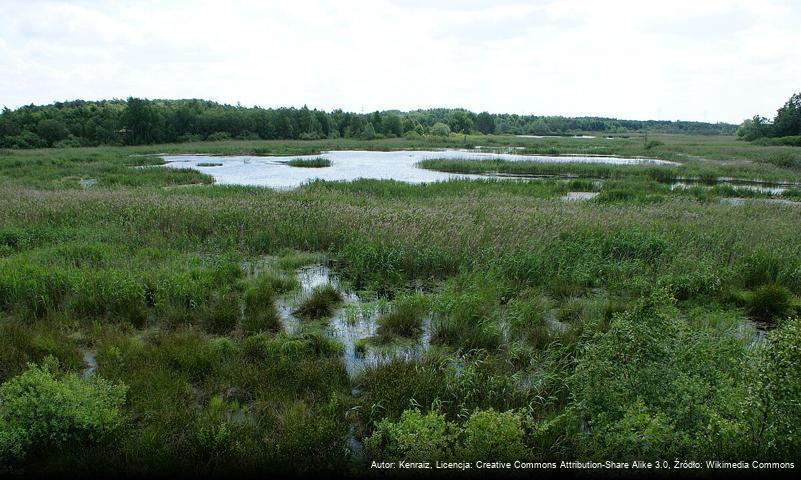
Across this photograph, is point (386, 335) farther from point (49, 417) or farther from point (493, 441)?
point (49, 417)

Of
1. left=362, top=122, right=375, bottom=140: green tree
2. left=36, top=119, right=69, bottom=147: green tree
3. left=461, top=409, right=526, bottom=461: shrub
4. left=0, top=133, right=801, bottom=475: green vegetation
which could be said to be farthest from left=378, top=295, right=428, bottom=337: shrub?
left=362, top=122, right=375, bottom=140: green tree

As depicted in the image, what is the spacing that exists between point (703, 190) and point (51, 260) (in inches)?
1148

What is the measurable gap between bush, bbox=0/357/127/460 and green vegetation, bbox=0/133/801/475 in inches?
0.9

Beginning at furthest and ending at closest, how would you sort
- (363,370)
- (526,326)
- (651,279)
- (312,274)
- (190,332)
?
(312,274), (651,279), (526,326), (190,332), (363,370)

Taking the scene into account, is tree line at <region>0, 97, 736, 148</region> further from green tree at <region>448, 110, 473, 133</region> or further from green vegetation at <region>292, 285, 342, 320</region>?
green vegetation at <region>292, 285, 342, 320</region>

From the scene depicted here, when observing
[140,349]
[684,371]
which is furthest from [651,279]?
[140,349]

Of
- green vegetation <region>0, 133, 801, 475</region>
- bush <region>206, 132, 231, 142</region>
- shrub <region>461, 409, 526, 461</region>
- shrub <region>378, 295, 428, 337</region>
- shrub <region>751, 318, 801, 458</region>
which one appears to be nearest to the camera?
shrub <region>751, 318, 801, 458</region>

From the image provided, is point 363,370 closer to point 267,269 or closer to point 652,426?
point 652,426

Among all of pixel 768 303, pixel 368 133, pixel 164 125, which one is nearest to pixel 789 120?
pixel 368 133

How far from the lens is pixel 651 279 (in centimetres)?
1055

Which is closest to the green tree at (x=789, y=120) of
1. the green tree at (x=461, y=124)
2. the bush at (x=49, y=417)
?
the green tree at (x=461, y=124)

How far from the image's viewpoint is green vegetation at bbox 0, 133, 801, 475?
470 cm

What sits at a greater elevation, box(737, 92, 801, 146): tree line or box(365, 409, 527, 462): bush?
box(737, 92, 801, 146): tree line

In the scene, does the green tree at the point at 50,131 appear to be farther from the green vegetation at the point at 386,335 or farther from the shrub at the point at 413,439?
the shrub at the point at 413,439
